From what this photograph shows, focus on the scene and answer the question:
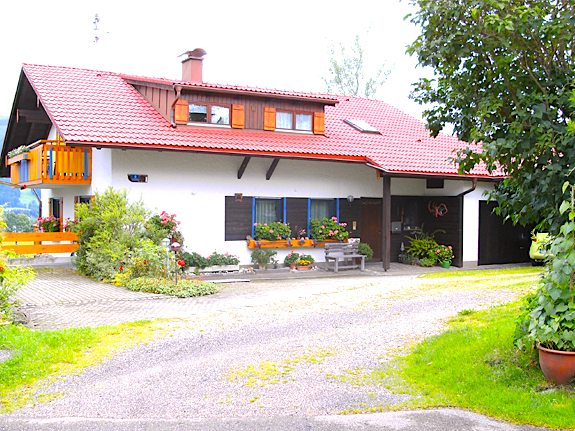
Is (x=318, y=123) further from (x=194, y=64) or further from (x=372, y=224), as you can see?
(x=194, y=64)

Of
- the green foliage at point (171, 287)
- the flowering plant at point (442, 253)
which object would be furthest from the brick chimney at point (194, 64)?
the flowering plant at point (442, 253)

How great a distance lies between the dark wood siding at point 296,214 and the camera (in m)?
18.0

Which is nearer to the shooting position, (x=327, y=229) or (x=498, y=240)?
(x=327, y=229)

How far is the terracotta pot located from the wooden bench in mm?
11921

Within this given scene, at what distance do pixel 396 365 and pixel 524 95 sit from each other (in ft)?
10.9

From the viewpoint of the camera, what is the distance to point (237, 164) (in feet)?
56.5

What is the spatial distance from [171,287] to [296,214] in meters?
6.29

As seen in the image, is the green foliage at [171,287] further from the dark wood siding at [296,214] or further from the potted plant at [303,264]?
the dark wood siding at [296,214]

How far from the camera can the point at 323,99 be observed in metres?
18.9

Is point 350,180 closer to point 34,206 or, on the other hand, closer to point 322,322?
point 322,322

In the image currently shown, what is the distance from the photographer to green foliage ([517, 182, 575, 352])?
18.2 feet

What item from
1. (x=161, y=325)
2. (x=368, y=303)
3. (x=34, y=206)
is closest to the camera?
(x=161, y=325)

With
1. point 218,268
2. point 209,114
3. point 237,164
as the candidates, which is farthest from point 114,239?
point 209,114

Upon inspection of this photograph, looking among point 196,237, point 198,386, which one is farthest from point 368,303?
point 196,237
